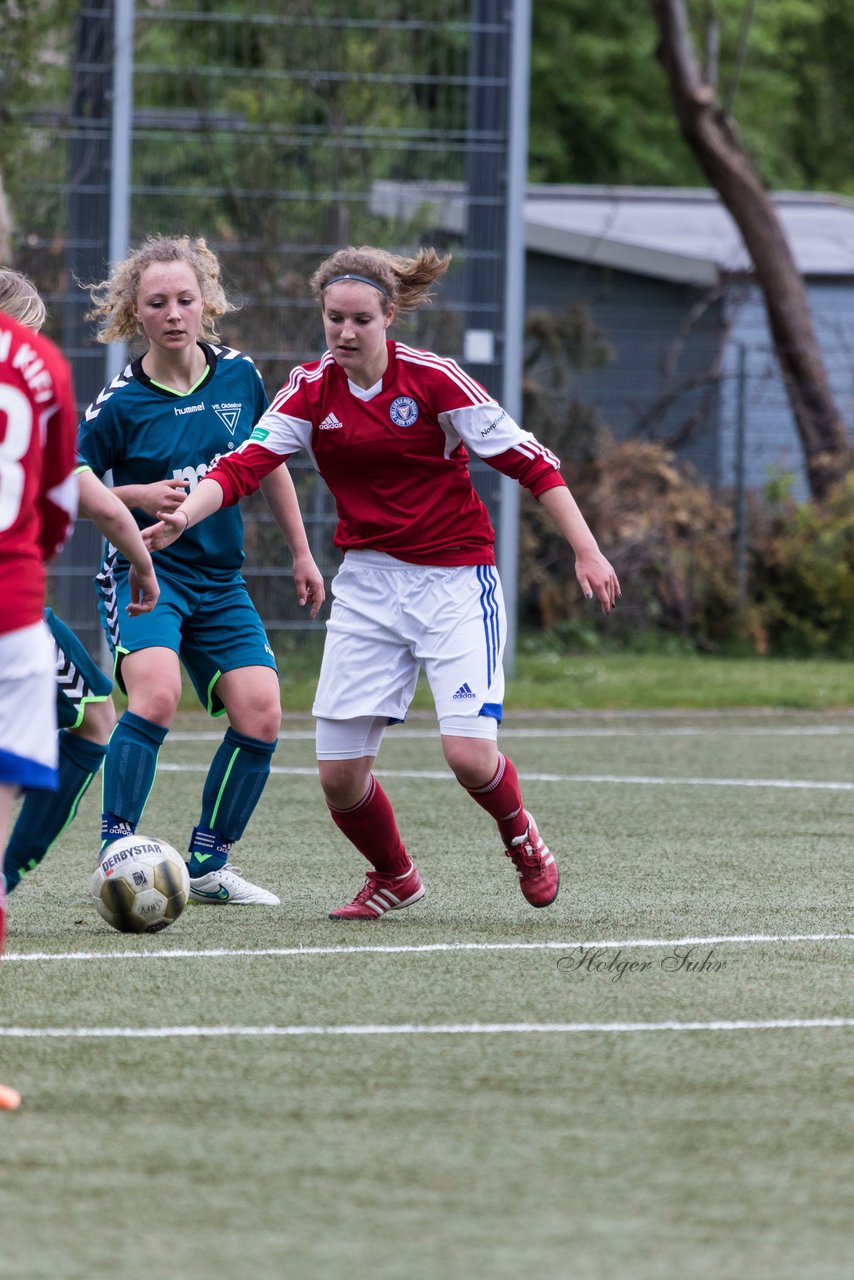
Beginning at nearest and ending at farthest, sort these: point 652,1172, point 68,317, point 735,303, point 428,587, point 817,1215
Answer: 1. point 817,1215
2. point 652,1172
3. point 428,587
4. point 68,317
5. point 735,303

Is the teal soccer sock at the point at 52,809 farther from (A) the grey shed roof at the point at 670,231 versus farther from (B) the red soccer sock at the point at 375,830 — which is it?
(A) the grey shed roof at the point at 670,231

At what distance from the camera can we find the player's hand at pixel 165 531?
18.6 feet

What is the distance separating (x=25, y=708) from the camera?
12.5 feet

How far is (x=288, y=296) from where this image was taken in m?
13.8

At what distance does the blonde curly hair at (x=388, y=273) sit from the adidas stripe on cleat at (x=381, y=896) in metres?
1.67

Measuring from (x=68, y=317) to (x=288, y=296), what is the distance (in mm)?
1469

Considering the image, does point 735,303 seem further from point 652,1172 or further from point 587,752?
point 652,1172

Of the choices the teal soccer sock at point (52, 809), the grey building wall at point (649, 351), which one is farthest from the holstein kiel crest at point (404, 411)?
the grey building wall at point (649, 351)

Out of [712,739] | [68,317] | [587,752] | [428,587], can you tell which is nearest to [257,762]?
[428,587]

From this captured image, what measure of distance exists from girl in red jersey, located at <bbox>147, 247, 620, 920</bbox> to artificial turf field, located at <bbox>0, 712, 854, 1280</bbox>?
423mm

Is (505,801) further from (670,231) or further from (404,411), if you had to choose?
(670,231)

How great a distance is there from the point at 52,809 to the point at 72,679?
377mm

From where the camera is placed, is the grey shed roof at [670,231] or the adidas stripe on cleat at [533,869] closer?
the adidas stripe on cleat at [533,869]

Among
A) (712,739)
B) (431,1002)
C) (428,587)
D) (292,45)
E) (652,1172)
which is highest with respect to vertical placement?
(292,45)
